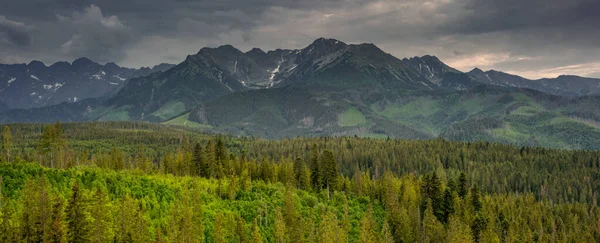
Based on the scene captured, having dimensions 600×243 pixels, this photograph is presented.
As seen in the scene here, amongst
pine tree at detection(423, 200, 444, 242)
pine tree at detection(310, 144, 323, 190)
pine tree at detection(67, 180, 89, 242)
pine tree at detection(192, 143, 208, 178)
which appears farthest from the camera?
pine tree at detection(310, 144, 323, 190)

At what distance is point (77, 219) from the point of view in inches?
2212

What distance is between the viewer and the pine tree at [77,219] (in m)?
55.9

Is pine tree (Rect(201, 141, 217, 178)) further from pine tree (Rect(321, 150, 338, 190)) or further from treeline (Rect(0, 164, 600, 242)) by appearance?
pine tree (Rect(321, 150, 338, 190))

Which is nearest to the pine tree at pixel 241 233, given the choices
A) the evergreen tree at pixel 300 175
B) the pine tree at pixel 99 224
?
the pine tree at pixel 99 224

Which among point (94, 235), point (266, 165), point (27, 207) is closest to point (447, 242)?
point (266, 165)

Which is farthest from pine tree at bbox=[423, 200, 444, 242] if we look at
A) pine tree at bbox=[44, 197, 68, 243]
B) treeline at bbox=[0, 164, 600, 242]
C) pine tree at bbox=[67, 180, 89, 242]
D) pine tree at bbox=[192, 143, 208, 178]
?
pine tree at bbox=[44, 197, 68, 243]

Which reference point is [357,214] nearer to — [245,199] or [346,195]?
[346,195]

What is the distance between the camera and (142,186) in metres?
98.4

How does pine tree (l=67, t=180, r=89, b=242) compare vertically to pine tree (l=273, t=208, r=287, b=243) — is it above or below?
above

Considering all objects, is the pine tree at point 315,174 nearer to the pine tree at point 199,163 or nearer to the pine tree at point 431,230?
the pine tree at point 199,163

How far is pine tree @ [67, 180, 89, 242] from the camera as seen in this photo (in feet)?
183

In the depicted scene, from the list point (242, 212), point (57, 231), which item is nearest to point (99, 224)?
point (57, 231)

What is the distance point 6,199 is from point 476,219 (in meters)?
105

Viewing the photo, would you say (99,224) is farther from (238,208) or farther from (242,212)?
(238,208)
